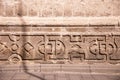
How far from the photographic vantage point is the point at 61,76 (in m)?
8.16

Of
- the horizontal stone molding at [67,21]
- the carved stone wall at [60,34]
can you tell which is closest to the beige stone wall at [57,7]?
the carved stone wall at [60,34]

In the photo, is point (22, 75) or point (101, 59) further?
point (101, 59)

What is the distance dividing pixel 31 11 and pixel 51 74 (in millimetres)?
2339

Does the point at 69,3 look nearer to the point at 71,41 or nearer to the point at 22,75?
the point at 71,41

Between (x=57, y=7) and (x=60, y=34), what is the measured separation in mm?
956

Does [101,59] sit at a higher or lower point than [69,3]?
lower

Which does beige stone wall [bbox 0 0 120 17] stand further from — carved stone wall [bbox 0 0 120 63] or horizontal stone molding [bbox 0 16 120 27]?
horizontal stone molding [bbox 0 16 120 27]

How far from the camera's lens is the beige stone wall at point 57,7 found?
907 centimetres

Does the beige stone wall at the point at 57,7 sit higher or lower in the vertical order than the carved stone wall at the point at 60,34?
higher

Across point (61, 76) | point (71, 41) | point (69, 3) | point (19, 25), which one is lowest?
point (61, 76)

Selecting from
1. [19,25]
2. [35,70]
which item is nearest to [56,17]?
[19,25]

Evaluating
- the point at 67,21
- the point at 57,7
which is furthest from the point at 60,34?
the point at 57,7

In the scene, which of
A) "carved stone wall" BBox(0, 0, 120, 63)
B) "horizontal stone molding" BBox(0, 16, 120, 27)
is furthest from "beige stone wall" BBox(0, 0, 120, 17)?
"horizontal stone molding" BBox(0, 16, 120, 27)

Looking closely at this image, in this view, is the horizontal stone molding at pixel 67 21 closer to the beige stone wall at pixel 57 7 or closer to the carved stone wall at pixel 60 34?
the carved stone wall at pixel 60 34
